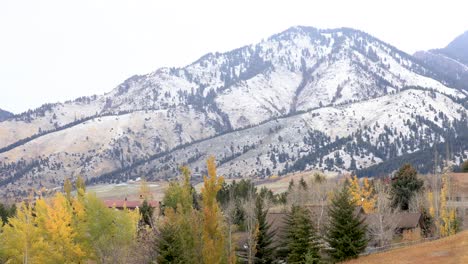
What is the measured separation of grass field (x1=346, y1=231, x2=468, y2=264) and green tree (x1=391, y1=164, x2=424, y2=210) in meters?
38.6

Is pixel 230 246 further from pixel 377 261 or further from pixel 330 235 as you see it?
pixel 377 261

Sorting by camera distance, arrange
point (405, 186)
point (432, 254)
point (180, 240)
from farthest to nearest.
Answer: point (405, 186)
point (432, 254)
point (180, 240)

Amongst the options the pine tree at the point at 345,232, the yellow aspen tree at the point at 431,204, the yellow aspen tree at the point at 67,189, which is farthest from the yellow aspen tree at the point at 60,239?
the yellow aspen tree at the point at 431,204

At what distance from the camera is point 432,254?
48156 mm

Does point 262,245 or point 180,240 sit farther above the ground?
point 180,240

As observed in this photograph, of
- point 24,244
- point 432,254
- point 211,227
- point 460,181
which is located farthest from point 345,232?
point 460,181

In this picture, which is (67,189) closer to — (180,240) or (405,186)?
(180,240)

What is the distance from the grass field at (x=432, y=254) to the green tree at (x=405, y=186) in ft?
127

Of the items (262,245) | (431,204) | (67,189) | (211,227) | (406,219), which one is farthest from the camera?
(67,189)

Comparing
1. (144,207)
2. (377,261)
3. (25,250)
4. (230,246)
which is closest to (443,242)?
(377,261)

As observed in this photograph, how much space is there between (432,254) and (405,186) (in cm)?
4776

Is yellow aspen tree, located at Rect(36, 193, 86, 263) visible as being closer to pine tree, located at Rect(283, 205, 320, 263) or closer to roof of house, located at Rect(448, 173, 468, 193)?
pine tree, located at Rect(283, 205, 320, 263)

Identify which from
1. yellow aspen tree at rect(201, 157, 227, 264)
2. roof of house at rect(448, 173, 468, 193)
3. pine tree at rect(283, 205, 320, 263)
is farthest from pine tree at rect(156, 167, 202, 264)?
roof of house at rect(448, 173, 468, 193)

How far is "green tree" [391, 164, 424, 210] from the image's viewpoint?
9275 cm
